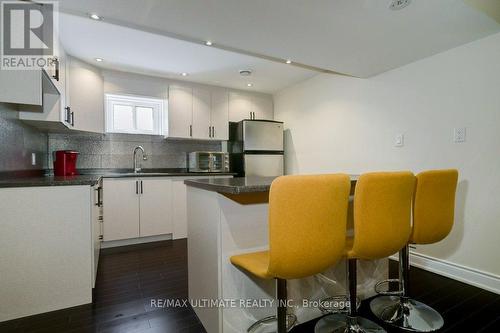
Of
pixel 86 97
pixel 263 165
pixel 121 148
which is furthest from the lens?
pixel 263 165

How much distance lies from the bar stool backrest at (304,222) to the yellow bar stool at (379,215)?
0.61ft

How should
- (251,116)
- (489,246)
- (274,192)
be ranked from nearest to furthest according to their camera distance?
(274,192)
(489,246)
(251,116)

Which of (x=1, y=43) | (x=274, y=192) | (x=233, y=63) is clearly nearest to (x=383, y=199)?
(x=274, y=192)

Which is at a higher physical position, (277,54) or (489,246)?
(277,54)

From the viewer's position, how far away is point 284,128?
14.6 feet

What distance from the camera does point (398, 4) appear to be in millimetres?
1616

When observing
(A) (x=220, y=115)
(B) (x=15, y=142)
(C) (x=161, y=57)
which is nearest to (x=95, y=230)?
(B) (x=15, y=142)

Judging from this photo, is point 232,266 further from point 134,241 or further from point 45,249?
point 134,241

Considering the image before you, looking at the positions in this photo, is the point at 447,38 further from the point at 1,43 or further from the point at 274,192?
the point at 1,43

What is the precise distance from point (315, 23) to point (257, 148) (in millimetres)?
2280

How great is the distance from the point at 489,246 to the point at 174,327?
2.59 metres

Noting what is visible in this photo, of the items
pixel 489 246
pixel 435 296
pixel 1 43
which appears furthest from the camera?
pixel 489 246

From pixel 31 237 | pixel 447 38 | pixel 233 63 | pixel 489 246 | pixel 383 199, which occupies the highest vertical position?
pixel 233 63

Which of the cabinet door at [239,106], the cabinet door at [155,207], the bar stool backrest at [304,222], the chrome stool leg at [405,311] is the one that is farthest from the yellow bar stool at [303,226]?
the cabinet door at [239,106]
